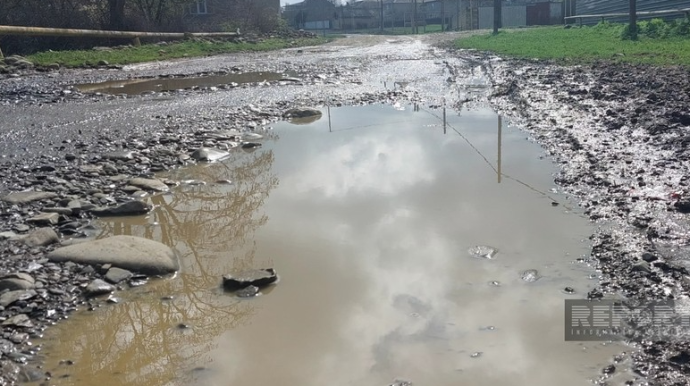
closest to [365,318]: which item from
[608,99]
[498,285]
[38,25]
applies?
[498,285]

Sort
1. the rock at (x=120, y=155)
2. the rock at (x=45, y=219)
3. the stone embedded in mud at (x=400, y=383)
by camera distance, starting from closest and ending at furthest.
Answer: the stone embedded in mud at (x=400, y=383)
the rock at (x=45, y=219)
the rock at (x=120, y=155)

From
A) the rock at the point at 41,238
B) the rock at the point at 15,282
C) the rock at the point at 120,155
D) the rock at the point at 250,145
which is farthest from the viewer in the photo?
the rock at the point at 250,145

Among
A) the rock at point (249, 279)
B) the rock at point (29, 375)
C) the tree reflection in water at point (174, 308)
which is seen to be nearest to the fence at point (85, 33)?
the tree reflection in water at point (174, 308)

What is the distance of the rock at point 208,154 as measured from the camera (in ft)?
23.4

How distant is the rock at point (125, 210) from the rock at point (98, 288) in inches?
55.6

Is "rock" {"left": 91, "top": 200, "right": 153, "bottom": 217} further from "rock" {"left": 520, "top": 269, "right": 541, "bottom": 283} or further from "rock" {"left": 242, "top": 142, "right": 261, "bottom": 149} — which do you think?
"rock" {"left": 520, "top": 269, "right": 541, "bottom": 283}

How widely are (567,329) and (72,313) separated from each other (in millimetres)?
2699

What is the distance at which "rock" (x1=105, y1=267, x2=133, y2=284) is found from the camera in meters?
3.97

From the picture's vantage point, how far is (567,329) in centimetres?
333

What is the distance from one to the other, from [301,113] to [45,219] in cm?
546

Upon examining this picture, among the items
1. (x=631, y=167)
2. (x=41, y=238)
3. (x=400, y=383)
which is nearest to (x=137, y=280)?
(x=41, y=238)

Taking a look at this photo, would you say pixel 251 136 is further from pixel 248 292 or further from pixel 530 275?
pixel 530 275

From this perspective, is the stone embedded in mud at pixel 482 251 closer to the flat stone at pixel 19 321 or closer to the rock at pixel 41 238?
the flat stone at pixel 19 321

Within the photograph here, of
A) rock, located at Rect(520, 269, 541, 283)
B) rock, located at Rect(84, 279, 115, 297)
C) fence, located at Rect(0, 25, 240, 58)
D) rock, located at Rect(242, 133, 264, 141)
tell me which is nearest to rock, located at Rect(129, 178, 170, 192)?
rock, located at Rect(84, 279, 115, 297)
